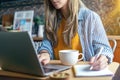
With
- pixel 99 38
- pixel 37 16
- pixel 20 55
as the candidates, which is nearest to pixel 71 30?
pixel 99 38

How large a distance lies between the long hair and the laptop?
482mm

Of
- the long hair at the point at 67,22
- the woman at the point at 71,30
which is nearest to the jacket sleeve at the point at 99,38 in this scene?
the woman at the point at 71,30

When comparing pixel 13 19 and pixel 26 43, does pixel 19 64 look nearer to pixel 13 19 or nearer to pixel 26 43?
pixel 26 43

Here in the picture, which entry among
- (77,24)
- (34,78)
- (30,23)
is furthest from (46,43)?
(30,23)

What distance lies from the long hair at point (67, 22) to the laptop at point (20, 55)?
→ 1.58 ft

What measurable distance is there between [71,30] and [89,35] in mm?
118

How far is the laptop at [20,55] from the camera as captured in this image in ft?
3.31

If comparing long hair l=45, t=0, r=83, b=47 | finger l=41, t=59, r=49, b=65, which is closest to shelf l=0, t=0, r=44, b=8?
long hair l=45, t=0, r=83, b=47

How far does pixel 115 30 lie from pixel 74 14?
1.69 metres

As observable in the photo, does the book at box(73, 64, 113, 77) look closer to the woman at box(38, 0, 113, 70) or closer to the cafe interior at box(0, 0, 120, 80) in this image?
the woman at box(38, 0, 113, 70)

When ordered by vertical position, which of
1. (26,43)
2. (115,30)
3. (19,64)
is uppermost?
(26,43)

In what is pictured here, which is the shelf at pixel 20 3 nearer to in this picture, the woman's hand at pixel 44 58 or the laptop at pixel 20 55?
the woman's hand at pixel 44 58

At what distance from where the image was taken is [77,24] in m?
1.67

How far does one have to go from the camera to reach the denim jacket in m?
1.59
